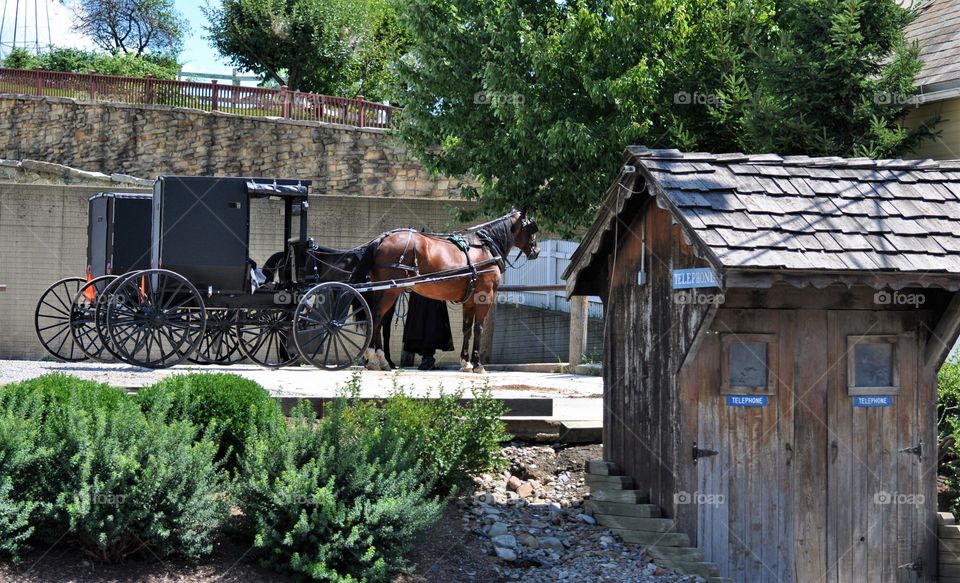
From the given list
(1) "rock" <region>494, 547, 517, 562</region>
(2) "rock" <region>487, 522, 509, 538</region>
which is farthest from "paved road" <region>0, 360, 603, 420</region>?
(1) "rock" <region>494, 547, 517, 562</region>

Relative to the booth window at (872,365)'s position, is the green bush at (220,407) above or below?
below

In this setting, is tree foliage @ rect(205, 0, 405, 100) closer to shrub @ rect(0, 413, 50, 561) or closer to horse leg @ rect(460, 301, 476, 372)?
horse leg @ rect(460, 301, 476, 372)

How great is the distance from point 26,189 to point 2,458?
14.3 m

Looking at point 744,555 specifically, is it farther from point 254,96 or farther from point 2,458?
point 254,96

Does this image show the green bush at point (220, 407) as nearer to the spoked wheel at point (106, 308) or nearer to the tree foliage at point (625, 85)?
the spoked wheel at point (106, 308)

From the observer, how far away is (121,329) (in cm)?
1288

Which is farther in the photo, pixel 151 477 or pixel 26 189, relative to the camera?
pixel 26 189

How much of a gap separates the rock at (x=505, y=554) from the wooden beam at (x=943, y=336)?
3540 mm

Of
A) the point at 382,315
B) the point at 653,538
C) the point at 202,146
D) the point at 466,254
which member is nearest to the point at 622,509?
the point at 653,538

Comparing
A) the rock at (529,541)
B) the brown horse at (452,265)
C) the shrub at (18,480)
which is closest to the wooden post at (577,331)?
the brown horse at (452,265)

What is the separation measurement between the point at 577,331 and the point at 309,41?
68.6 feet

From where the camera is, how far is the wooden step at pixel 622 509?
848cm

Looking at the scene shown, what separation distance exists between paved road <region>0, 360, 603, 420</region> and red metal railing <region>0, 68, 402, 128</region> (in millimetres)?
15611

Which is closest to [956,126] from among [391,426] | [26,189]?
[391,426]
